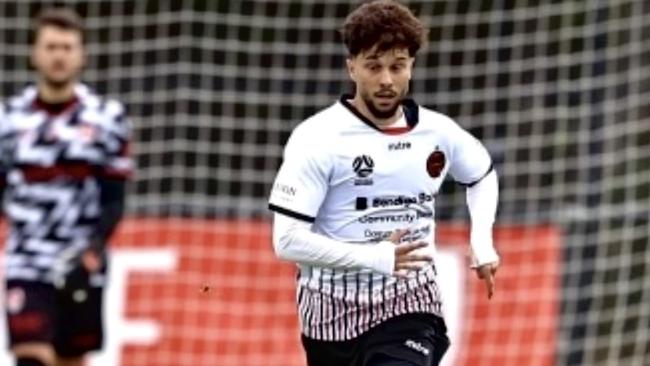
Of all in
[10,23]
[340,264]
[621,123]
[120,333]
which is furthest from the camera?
[10,23]

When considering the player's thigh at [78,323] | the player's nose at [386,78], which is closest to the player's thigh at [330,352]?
the player's nose at [386,78]

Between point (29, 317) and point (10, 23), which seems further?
point (10, 23)

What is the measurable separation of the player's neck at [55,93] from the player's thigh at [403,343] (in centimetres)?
300

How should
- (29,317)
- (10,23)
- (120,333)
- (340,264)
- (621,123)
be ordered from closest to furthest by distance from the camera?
(340,264) < (29,317) < (120,333) < (621,123) < (10,23)

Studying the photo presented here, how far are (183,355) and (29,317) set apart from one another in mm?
2712

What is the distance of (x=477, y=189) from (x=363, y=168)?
491mm

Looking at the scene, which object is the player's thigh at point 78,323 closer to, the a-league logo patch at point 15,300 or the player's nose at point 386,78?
the a-league logo patch at point 15,300

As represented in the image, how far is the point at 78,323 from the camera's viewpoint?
1027 cm

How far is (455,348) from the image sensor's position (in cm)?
1257

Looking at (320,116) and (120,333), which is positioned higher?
(320,116)

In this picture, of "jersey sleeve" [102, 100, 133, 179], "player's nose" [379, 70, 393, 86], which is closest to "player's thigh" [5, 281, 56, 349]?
"jersey sleeve" [102, 100, 133, 179]

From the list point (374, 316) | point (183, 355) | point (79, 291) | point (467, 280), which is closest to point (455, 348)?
point (467, 280)

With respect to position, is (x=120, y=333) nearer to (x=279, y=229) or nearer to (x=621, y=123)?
(x=621, y=123)

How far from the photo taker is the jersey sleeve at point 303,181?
23.9 ft
